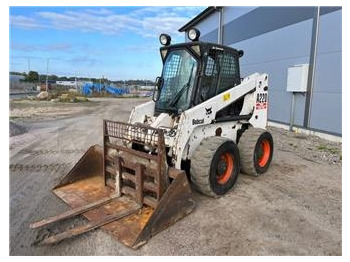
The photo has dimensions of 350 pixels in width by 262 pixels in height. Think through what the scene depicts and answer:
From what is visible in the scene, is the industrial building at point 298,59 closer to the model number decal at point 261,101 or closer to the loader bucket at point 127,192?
the model number decal at point 261,101

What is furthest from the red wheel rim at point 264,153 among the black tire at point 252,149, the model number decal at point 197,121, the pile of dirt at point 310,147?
the model number decal at point 197,121

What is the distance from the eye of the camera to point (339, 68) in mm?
8758

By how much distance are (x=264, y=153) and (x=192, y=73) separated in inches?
90.9

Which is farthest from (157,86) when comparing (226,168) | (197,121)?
(226,168)

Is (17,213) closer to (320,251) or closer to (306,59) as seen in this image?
(320,251)

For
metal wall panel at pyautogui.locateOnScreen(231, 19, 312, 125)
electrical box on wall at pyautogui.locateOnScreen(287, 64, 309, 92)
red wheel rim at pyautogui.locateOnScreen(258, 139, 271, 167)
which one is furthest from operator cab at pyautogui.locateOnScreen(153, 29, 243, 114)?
metal wall panel at pyautogui.locateOnScreen(231, 19, 312, 125)

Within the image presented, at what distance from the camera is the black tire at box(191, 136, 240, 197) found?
4230 mm

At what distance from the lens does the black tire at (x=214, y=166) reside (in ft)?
13.9

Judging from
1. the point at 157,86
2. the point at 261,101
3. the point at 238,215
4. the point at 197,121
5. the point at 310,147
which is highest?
the point at 157,86

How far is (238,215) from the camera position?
13.2 ft

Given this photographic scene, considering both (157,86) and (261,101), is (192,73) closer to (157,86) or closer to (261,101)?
(157,86)

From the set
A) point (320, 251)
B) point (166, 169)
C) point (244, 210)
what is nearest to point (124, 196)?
point (166, 169)

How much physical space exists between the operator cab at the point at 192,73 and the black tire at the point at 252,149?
969 mm

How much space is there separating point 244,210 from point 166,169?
51.2 inches
